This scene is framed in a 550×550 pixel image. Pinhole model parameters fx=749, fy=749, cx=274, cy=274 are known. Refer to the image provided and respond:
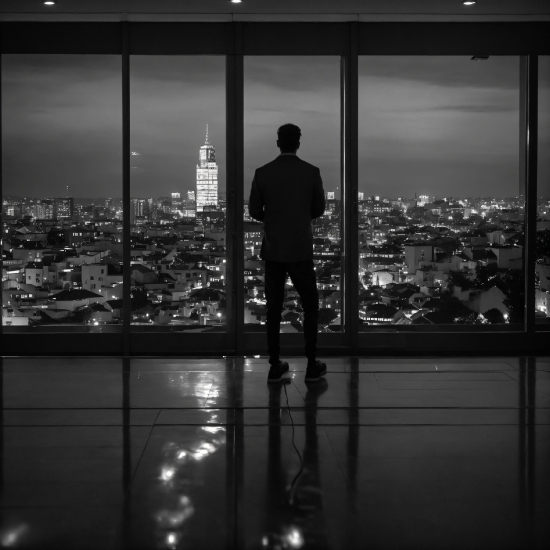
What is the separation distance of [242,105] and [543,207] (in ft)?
8.06

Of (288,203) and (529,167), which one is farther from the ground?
(529,167)

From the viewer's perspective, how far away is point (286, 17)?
554 cm

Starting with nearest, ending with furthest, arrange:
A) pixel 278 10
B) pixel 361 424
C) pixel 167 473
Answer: pixel 167 473
pixel 361 424
pixel 278 10

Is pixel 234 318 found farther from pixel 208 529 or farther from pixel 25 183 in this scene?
pixel 208 529

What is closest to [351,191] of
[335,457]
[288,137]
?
[288,137]

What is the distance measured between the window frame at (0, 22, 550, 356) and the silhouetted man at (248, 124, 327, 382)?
1.31 meters

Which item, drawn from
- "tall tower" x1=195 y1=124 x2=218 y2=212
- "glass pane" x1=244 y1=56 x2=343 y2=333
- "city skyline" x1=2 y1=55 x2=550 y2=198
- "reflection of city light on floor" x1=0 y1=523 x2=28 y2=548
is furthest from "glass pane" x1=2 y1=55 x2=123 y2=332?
"reflection of city light on floor" x1=0 y1=523 x2=28 y2=548

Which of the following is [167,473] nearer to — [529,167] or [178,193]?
[178,193]

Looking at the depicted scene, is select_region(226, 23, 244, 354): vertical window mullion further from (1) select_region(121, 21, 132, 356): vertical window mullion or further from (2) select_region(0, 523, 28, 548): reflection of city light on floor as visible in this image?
(2) select_region(0, 523, 28, 548): reflection of city light on floor

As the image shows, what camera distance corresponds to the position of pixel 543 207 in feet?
19.1

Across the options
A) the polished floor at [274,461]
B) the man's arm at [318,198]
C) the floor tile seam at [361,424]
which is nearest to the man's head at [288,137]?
the man's arm at [318,198]

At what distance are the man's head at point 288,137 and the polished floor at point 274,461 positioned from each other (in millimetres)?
1406

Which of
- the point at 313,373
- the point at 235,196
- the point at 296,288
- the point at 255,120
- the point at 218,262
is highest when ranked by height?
the point at 255,120

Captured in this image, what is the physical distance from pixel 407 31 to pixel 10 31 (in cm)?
302
